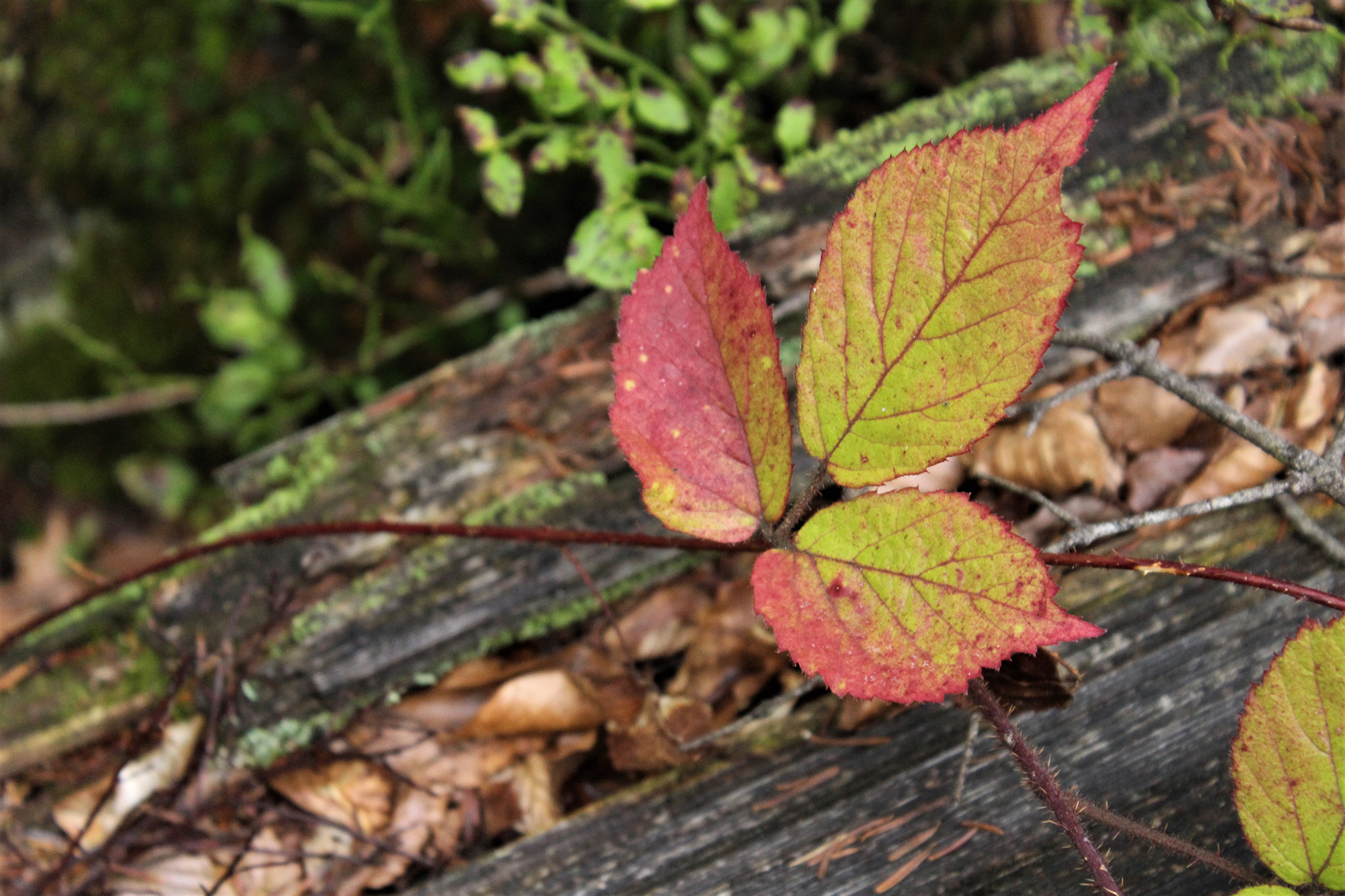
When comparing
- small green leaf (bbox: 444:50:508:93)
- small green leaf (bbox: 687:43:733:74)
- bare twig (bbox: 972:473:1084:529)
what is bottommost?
bare twig (bbox: 972:473:1084:529)

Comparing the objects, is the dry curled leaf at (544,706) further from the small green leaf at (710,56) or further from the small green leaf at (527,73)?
the small green leaf at (710,56)

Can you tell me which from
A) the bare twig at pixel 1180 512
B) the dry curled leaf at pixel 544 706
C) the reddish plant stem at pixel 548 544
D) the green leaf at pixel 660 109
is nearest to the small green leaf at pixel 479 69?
the green leaf at pixel 660 109

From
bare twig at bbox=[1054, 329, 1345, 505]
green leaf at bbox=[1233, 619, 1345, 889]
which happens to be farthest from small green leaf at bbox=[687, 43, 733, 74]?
green leaf at bbox=[1233, 619, 1345, 889]

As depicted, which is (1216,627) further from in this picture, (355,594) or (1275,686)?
(355,594)

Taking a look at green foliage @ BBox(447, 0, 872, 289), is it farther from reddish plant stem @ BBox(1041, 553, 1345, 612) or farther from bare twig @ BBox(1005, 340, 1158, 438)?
reddish plant stem @ BBox(1041, 553, 1345, 612)

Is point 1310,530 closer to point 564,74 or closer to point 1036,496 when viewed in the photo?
point 1036,496
